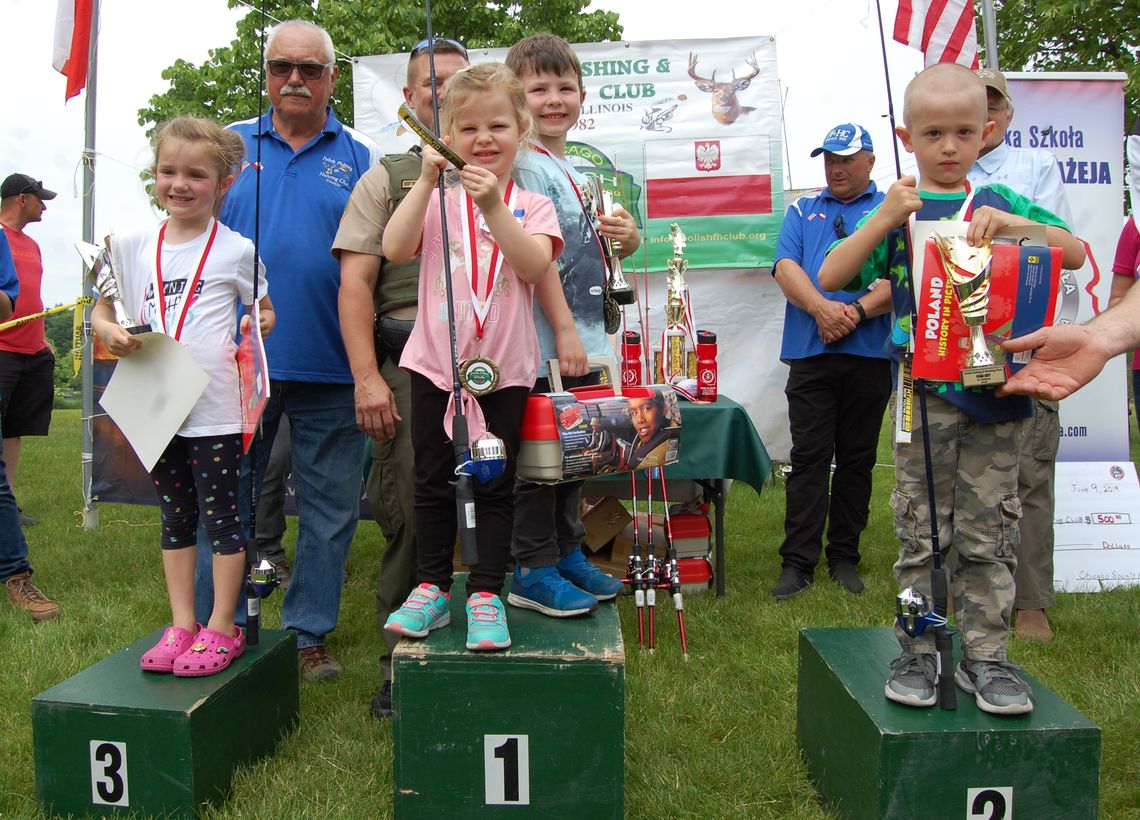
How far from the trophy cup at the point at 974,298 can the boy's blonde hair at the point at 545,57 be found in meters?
1.48

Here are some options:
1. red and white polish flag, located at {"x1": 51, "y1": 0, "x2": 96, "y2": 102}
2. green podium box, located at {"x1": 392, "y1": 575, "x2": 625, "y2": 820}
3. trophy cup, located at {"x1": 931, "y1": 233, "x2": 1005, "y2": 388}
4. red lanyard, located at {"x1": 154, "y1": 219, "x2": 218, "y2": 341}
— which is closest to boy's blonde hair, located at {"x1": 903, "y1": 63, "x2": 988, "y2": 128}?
trophy cup, located at {"x1": 931, "y1": 233, "x2": 1005, "y2": 388}

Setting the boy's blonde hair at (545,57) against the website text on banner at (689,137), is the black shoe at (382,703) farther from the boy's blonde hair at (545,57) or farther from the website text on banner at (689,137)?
the website text on banner at (689,137)

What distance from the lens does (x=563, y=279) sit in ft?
9.43

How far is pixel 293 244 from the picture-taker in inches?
114

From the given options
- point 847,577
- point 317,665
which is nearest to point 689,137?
point 847,577

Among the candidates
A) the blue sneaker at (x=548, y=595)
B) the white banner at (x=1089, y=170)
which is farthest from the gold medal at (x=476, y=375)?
the white banner at (x=1089, y=170)

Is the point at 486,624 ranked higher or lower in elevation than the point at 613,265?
lower

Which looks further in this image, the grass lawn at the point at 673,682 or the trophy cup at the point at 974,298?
the grass lawn at the point at 673,682

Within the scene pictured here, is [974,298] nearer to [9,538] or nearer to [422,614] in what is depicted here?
[422,614]

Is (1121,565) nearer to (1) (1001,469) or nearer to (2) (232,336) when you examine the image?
(1) (1001,469)

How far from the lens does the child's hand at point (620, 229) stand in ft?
9.57

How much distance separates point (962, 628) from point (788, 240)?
252 cm

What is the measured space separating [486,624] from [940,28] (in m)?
3.68

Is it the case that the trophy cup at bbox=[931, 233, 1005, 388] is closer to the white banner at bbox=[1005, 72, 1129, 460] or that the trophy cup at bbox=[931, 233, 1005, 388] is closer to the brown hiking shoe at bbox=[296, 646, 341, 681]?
the brown hiking shoe at bbox=[296, 646, 341, 681]
